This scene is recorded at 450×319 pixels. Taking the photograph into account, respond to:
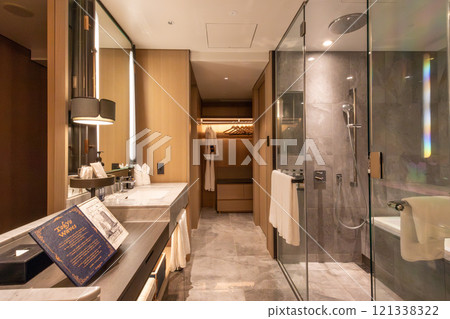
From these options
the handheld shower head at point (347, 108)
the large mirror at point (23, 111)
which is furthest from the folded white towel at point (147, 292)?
the handheld shower head at point (347, 108)

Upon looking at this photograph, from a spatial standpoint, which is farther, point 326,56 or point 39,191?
point 326,56

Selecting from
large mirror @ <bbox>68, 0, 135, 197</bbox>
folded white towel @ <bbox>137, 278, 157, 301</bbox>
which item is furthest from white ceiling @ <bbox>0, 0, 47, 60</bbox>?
folded white towel @ <bbox>137, 278, 157, 301</bbox>

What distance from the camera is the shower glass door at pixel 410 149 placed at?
0.75 metres

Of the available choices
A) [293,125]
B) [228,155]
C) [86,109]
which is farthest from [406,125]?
[228,155]

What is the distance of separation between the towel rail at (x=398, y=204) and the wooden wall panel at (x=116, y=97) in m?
2.10

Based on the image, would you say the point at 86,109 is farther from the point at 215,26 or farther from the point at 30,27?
the point at 215,26

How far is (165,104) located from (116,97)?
0.65 m

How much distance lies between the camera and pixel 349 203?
2404 millimetres

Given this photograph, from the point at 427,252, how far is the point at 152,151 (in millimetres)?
2589

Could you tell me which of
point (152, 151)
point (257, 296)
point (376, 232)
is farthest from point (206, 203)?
point (376, 232)

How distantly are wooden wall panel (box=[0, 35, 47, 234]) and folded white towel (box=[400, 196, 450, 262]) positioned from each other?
6.67 ft

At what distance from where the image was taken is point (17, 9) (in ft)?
4.35

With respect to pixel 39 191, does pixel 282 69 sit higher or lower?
higher
